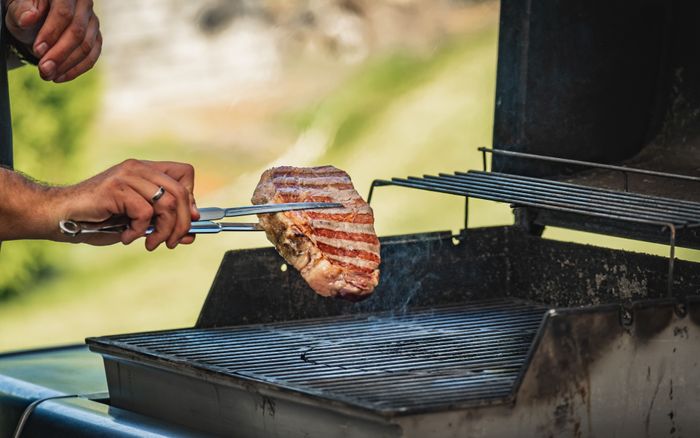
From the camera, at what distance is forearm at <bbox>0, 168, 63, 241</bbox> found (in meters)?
2.65

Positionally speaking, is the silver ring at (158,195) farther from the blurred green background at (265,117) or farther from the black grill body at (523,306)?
the blurred green background at (265,117)

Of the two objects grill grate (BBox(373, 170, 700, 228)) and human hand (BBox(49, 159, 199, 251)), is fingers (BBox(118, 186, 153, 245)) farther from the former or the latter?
grill grate (BBox(373, 170, 700, 228))

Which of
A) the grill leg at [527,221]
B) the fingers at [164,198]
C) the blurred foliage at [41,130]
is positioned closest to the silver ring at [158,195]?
the fingers at [164,198]

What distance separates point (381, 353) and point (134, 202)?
2.59 feet

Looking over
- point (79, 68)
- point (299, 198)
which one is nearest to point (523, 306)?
point (299, 198)

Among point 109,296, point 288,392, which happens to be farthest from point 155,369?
point 109,296

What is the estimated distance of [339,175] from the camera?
316cm

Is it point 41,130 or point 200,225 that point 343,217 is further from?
point 41,130

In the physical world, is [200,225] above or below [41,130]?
below

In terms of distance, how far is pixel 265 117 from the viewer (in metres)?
10.8

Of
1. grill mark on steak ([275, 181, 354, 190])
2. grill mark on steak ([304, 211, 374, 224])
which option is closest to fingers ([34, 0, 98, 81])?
grill mark on steak ([275, 181, 354, 190])

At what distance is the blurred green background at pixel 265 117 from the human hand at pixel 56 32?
6006 millimetres

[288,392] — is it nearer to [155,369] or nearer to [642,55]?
[155,369]

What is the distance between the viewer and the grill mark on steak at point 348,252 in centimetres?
301
